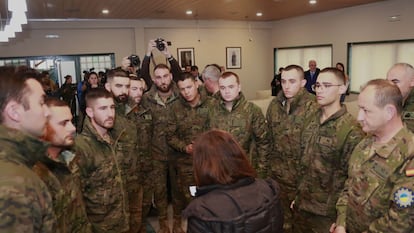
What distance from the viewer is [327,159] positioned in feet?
7.32

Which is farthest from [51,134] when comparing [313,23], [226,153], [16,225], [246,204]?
[313,23]

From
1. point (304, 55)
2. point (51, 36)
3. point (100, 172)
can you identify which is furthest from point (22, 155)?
point (304, 55)

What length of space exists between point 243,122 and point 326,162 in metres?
0.91

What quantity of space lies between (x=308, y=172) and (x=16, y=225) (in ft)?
6.15

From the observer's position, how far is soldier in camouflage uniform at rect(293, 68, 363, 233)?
7.18 feet

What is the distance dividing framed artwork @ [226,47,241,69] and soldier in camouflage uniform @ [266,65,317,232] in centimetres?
875

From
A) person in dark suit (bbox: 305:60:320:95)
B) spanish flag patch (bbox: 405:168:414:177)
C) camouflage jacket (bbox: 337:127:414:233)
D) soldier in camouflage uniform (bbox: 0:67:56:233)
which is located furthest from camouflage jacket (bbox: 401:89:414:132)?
person in dark suit (bbox: 305:60:320:95)

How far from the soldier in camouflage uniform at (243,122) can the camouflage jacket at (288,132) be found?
0.31ft

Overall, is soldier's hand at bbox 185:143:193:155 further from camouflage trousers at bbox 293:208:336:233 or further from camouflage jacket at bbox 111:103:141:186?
camouflage trousers at bbox 293:208:336:233

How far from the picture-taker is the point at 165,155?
3.47 m

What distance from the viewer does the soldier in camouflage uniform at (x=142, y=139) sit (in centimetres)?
314

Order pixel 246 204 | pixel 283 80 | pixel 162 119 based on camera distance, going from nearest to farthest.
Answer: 1. pixel 246 204
2. pixel 283 80
3. pixel 162 119

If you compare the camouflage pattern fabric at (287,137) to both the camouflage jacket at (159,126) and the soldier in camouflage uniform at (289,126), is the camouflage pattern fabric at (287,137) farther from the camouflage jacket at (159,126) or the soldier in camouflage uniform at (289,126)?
the camouflage jacket at (159,126)

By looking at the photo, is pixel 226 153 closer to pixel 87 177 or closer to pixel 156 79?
pixel 87 177
